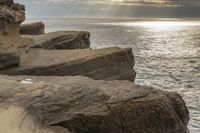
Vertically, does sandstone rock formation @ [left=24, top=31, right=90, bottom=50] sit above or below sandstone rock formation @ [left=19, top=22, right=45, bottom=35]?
above

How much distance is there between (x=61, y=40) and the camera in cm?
4088

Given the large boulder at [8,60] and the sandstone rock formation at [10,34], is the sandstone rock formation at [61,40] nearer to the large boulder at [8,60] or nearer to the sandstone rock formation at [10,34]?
the sandstone rock formation at [10,34]

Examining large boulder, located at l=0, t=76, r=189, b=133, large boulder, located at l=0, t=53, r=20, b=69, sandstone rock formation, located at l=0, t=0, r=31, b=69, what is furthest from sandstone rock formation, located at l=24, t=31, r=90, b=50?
large boulder, located at l=0, t=76, r=189, b=133

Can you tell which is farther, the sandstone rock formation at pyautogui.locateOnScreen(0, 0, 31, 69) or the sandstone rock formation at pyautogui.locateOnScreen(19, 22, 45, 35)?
the sandstone rock formation at pyautogui.locateOnScreen(19, 22, 45, 35)

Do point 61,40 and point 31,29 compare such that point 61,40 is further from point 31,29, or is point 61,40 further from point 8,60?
point 31,29

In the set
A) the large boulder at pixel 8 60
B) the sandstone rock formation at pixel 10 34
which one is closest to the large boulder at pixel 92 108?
the large boulder at pixel 8 60

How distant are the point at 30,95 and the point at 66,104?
1673mm

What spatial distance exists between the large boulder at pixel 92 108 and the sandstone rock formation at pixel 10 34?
6.80 m

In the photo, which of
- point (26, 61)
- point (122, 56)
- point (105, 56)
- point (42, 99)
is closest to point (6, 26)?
point (26, 61)

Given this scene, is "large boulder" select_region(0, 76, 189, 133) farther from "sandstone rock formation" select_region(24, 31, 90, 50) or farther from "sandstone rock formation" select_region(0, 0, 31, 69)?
"sandstone rock formation" select_region(24, 31, 90, 50)

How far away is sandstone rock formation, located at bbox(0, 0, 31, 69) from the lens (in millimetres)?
26406

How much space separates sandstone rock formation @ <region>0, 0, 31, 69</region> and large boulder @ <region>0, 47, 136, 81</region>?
0.78 metres

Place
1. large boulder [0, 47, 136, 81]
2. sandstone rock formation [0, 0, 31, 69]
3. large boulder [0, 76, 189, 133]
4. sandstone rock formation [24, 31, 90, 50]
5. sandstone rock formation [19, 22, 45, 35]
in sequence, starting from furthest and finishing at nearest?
sandstone rock formation [19, 22, 45, 35] < sandstone rock formation [24, 31, 90, 50] < large boulder [0, 47, 136, 81] < sandstone rock formation [0, 0, 31, 69] < large boulder [0, 76, 189, 133]

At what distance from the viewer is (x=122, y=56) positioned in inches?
1335
